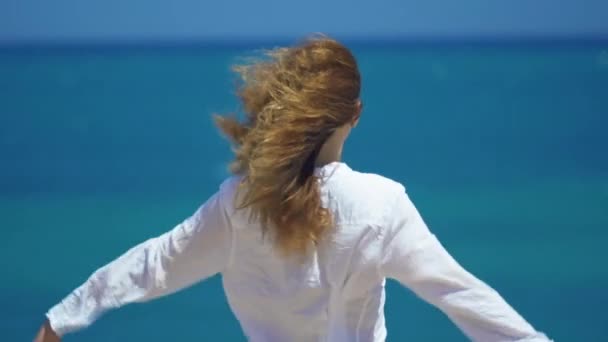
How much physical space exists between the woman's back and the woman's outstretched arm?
0.04m

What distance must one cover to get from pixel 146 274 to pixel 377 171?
25.4 feet

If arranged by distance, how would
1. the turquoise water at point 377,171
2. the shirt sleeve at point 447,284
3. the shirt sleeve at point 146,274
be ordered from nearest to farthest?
the shirt sleeve at point 447,284 < the shirt sleeve at point 146,274 < the turquoise water at point 377,171

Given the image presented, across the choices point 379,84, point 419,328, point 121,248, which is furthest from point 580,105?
point 419,328

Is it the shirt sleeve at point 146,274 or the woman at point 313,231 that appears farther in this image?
the shirt sleeve at point 146,274

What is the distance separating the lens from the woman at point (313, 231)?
1.83 m

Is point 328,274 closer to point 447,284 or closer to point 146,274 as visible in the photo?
point 447,284

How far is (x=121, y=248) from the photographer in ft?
22.3

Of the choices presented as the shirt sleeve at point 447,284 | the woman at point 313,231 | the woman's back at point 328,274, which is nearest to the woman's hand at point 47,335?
the woman at point 313,231

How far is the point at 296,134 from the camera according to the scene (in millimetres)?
1846

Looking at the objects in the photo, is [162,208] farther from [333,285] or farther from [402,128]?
[333,285]

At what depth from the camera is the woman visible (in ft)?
5.99

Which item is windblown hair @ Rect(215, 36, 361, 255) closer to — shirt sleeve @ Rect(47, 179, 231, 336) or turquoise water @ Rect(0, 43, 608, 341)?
shirt sleeve @ Rect(47, 179, 231, 336)

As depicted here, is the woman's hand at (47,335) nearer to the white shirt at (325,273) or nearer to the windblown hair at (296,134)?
the white shirt at (325,273)

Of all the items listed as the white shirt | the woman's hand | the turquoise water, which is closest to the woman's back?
the white shirt
